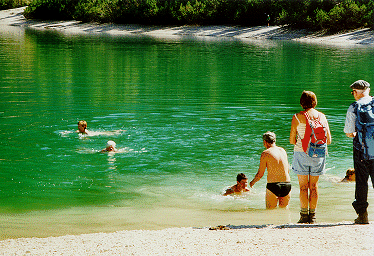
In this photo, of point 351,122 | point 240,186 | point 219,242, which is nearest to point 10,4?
point 240,186

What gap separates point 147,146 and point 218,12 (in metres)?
80.0

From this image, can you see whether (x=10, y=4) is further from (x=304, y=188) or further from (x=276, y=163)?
(x=304, y=188)

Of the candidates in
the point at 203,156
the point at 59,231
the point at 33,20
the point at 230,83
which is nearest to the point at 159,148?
the point at 203,156

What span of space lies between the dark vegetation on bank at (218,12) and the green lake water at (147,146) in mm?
40920

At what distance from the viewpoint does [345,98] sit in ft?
80.4

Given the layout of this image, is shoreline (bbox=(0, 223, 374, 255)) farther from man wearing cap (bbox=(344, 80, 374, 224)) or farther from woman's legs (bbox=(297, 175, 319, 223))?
man wearing cap (bbox=(344, 80, 374, 224))

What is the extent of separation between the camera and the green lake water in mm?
10055

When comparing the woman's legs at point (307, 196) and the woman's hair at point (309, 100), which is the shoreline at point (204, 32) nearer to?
the woman's legs at point (307, 196)

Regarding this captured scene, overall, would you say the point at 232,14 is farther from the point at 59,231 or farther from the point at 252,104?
the point at 59,231

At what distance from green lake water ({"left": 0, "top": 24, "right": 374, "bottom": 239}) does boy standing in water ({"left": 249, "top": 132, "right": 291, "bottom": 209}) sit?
1.96 feet

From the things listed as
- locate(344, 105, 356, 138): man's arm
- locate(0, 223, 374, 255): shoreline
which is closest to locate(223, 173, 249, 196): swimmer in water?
locate(0, 223, 374, 255): shoreline

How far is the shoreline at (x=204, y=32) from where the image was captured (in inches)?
2734

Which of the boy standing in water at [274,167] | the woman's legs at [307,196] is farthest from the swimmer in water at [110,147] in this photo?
the woman's legs at [307,196]

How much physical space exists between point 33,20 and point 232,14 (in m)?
50.4
